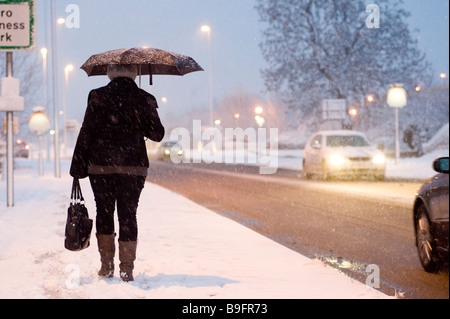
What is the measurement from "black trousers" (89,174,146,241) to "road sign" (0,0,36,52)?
743 cm

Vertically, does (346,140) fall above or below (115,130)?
below

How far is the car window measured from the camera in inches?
955

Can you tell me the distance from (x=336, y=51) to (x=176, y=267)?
3464 cm

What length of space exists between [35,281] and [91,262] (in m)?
1.06

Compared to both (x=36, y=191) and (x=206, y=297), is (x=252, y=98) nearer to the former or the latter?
(x=36, y=191)

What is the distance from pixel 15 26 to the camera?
12.8 meters

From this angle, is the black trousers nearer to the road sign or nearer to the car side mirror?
the car side mirror

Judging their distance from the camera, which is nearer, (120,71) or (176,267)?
(120,71)

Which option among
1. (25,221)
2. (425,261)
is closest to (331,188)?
(25,221)

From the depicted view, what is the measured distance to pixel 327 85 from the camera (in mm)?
41469

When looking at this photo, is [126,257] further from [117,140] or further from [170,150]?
[170,150]

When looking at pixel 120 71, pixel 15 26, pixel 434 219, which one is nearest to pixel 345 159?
pixel 15 26
